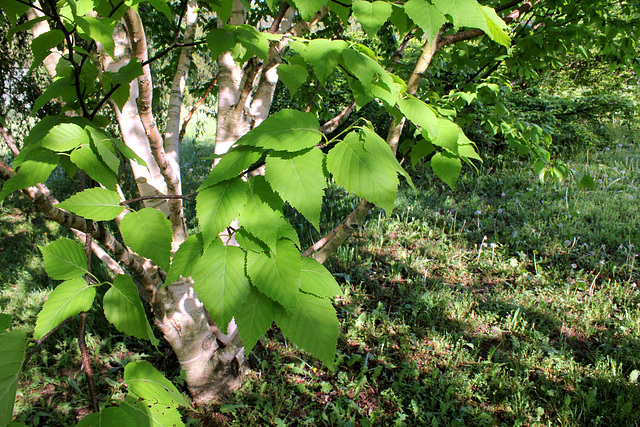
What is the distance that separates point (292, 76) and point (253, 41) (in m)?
0.15

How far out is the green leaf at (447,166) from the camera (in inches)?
48.2

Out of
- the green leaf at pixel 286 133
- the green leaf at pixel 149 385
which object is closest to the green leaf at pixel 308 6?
the green leaf at pixel 286 133

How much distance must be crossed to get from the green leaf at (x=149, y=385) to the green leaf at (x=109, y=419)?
6cm

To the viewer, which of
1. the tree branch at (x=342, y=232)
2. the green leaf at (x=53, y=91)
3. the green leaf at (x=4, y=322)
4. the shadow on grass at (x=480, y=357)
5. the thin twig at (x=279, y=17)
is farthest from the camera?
Answer: the shadow on grass at (x=480, y=357)

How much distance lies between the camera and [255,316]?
0.77m

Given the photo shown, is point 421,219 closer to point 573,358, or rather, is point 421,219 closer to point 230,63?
point 573,358

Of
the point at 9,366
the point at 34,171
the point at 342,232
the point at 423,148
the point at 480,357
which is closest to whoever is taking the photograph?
the point at 9,366

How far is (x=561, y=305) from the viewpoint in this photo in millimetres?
3047

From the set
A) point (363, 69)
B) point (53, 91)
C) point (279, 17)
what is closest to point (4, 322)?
point (53, 91)

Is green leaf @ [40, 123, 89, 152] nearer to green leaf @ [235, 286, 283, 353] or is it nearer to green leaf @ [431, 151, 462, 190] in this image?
green leaf @ [235, 286, 283, 353]

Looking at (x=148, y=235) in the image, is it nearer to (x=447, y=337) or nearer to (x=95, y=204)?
(x=95, y=204)

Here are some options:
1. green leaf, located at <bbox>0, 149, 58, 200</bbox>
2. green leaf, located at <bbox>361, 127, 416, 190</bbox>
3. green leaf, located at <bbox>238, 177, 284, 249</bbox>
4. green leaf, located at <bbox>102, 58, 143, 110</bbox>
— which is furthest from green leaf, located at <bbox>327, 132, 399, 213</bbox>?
green leaf, located at <bbox>102, 58, 143, 110</bbox>

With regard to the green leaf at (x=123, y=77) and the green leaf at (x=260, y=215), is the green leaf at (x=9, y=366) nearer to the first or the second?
the green leaf at (x=260, y=215)

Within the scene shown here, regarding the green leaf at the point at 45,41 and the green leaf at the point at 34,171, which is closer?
the green leaf at the point at 34,171
